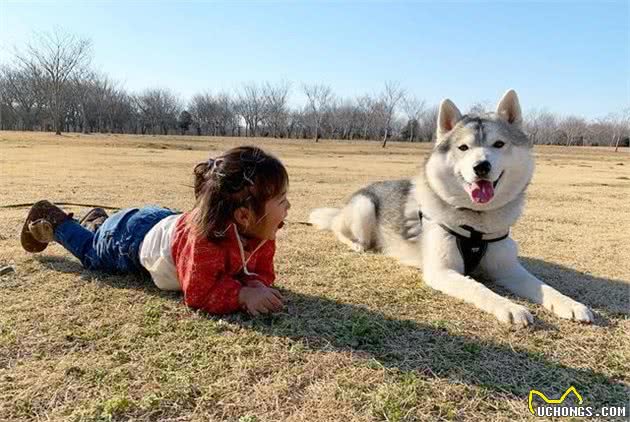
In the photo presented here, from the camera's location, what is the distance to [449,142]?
13.1 feet

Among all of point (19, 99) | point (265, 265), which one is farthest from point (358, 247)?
point (19, 99)

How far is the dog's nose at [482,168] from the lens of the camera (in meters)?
3.46

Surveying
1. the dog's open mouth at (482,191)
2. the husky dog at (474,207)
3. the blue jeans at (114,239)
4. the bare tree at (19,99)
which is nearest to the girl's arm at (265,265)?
the blue jeans at (114,239)

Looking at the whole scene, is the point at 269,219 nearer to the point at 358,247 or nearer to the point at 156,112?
the point at 358,247

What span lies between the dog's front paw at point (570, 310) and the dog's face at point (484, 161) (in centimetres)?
91

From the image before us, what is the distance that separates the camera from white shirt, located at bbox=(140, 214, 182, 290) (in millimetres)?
2891

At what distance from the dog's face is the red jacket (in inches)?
71.4

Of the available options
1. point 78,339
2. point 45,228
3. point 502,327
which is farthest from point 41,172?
point 502,327

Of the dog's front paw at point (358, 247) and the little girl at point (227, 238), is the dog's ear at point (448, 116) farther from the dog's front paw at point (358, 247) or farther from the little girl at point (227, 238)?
the little girl at point (227, 238)

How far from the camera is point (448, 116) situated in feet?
13.8

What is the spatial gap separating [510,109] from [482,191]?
1.00 metres

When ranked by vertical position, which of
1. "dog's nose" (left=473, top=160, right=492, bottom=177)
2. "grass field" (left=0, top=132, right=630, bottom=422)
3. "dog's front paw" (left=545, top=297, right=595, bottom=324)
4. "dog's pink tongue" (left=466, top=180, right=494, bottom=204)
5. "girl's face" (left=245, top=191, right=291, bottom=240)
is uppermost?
"dog's nose" (left=473, top=160, right=492, bottom=177)

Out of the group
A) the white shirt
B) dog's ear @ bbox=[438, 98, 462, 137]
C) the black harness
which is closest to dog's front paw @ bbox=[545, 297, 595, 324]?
the black harness

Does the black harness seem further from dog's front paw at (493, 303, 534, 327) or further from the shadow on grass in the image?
dog's front paw at (493, 303, 534, 327)
